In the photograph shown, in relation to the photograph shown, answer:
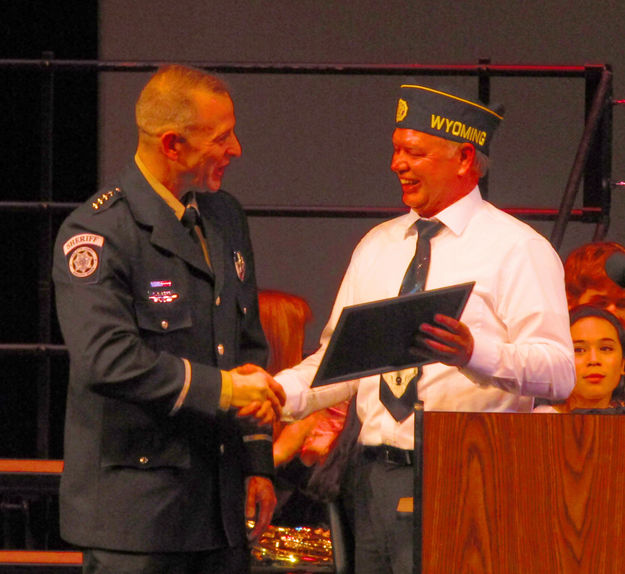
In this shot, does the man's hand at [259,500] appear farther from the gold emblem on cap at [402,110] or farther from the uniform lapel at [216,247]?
the gold emblem on cap at [402,110]

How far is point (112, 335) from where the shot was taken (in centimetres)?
223

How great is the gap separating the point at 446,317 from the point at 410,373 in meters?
0.33

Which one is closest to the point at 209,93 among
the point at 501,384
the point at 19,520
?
the point at 501,384

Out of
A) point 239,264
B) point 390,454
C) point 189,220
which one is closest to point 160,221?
point 189,220

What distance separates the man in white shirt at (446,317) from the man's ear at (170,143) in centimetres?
52

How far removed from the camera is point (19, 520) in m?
3.96

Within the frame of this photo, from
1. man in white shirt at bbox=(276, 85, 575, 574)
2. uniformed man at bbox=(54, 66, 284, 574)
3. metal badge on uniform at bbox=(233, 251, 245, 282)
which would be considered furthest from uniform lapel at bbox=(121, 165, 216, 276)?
man in white shirt at bbox=(276, 85, 575, 574)

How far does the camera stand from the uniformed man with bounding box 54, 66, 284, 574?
7.41ft

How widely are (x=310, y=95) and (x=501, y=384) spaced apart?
293 centimetres

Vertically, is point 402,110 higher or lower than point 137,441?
higher

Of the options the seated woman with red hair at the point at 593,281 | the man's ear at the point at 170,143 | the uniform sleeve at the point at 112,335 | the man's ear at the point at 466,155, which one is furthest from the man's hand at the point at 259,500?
the seated woman with red hair at the point at 593,281

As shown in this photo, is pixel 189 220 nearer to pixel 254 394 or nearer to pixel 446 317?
pixel 254 394

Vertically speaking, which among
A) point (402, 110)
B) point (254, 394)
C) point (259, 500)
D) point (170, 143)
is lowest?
point (259, 500)

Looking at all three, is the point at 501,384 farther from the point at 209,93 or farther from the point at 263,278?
the point at 263,278
